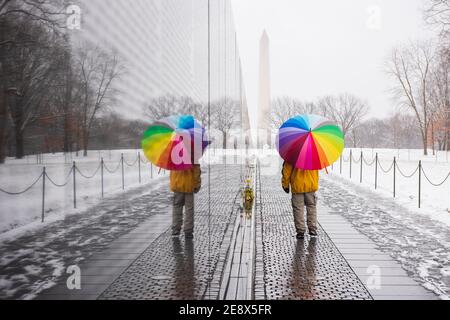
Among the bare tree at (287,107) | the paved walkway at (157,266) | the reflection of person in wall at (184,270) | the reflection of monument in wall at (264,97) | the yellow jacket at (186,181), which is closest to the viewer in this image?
the paved walkway at (157,266)

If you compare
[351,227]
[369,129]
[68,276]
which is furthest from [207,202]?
[369,129]

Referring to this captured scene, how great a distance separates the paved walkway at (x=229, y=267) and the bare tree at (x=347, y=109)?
52638 millimetres

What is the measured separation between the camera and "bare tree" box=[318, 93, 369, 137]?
185 ft

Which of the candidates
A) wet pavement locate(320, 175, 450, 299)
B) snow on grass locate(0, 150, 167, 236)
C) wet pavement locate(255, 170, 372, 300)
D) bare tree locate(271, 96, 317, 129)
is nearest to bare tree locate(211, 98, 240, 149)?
wet pavement locate(255, 170, 372, 300)

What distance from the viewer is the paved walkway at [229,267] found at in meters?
2.63

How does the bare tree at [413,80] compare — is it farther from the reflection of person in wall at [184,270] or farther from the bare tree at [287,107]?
the reflection of person in wall at [184,270]

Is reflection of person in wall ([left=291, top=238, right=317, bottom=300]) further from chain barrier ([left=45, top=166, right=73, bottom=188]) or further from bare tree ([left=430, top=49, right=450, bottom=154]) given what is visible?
bare tree ([left=430, top=49, right=450, bottom=154])

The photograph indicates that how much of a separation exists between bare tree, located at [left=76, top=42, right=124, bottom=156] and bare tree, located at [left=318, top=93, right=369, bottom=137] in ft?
184

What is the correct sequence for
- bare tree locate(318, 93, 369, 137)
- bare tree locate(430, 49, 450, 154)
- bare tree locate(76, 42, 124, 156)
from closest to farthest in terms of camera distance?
bare tree locate(76, 42, 124, 156)
bare tree locate(430, 49, 450, 154)
bare tree locate(318, 93, 369, 137)

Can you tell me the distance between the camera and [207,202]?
214 inches

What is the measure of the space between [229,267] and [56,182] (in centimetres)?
292

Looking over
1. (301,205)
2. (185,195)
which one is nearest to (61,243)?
(185,195)

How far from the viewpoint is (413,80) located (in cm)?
3641

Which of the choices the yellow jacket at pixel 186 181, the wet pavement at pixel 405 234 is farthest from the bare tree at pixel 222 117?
the wet pavement at pixel 405 234
